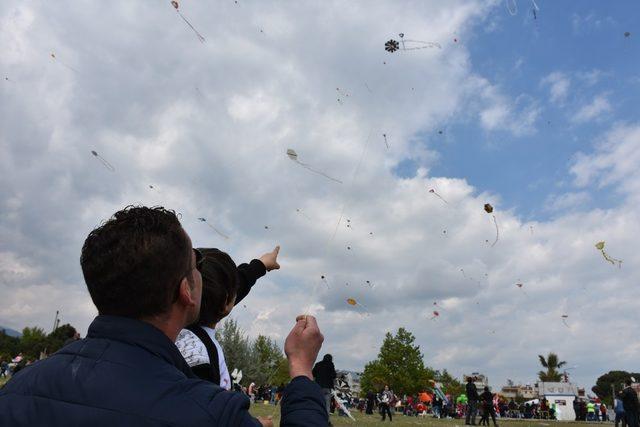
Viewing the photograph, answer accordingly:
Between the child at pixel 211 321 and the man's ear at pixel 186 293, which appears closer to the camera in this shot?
the man's ear at pixel 186 293

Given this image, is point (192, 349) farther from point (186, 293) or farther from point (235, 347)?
point (235, 347)

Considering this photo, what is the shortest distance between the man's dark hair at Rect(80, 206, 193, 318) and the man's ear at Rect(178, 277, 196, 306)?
2 centimetres

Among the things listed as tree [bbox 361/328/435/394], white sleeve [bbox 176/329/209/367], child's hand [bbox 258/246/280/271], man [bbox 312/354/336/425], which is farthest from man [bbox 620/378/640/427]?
tree [bbox 361/328/435/394]

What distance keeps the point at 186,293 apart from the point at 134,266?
7.7 inches

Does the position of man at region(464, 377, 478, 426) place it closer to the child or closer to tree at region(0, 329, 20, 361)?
the child

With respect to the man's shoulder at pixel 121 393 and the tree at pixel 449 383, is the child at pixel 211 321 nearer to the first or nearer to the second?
the man's shoulder at pixel 121 393

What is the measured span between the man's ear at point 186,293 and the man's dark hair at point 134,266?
0.02 meters

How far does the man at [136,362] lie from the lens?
4.57 feet

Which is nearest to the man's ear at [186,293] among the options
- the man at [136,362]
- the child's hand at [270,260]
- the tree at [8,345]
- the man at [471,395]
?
the man at [136,362]

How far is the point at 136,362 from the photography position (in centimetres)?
149

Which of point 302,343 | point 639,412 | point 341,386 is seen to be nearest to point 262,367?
point 341,386

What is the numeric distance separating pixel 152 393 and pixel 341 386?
28642 millimetres

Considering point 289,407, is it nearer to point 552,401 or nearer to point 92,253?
point 92,253

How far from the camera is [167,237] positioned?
5.50ft
